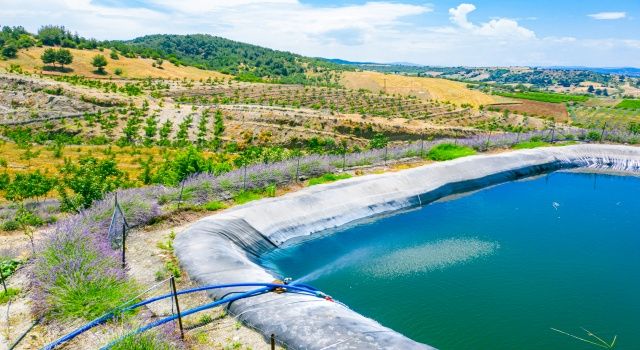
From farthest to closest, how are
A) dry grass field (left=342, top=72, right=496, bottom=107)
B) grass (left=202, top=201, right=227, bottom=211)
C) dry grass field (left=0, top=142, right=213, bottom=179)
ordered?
1. dry grass field (left=342, top=72, right=496, bottom=107)
2. dry grass field (left=0, top=142, right=213, bottom=179)
3. grass (left=202, top=201, right=227, bottom=211)

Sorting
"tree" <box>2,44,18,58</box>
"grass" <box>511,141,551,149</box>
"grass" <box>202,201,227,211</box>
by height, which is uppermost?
"tree" <box>2,44,18,58</box>

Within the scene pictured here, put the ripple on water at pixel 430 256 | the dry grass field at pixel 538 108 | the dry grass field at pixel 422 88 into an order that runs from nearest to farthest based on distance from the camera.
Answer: the ripple on water at pixel 430 256 → the dry grass field at pixel 538 108 → the dry grass field at pixel 422 88

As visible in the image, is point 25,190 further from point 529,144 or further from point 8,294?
point 529,144

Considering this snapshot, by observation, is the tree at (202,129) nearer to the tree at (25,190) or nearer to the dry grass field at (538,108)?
the tree at (25,190)

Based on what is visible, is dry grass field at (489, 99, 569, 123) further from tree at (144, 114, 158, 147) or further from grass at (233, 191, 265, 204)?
grass at (233, 191, 265, 204)

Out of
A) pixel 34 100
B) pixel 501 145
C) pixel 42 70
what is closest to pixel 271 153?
pixel 501 145

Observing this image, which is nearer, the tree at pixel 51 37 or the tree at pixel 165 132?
the tree at pixel 165 132

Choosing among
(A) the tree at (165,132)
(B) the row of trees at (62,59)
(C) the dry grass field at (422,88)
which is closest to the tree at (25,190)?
(A) the tree at (165,132)

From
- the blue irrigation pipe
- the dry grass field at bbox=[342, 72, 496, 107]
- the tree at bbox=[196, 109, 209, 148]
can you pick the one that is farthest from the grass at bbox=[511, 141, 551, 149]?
the dry grass field at bbox=[342, 72, 496, 107]
